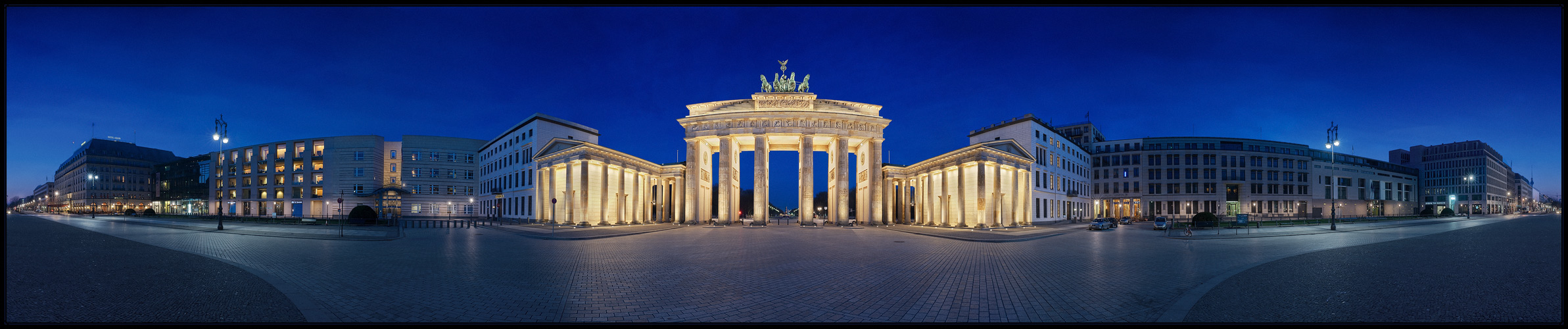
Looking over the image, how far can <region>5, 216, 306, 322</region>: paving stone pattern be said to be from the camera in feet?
24.5

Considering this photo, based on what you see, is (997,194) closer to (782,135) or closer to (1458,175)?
(782,135)

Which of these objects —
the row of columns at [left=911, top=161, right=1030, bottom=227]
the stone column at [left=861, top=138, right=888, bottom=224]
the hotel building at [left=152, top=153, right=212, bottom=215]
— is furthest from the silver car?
the hotel building at [left=152, top=153, right=212, bottom=215]

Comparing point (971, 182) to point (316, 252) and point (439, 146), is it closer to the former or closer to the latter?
point (316, 252)

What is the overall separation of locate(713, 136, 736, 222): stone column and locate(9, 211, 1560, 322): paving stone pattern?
27963 millimetres

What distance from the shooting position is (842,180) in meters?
51.2

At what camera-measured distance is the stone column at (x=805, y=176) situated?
168 ft

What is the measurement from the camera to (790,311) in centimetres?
806

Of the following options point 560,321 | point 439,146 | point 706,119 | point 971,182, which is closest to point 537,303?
point 560,321

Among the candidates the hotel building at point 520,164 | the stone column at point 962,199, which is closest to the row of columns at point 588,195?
the hotel building at point 520,164

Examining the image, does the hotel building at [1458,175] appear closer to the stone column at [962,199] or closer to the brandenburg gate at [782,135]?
the stone column at [962,199]

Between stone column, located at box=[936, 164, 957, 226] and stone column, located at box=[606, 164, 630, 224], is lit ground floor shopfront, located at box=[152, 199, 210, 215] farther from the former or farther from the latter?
stone column, located at box=[936, 164, 957, 226]

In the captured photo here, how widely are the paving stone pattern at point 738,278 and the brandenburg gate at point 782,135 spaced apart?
28606 mm

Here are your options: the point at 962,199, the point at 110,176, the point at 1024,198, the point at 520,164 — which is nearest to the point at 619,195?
the point at 520,164
